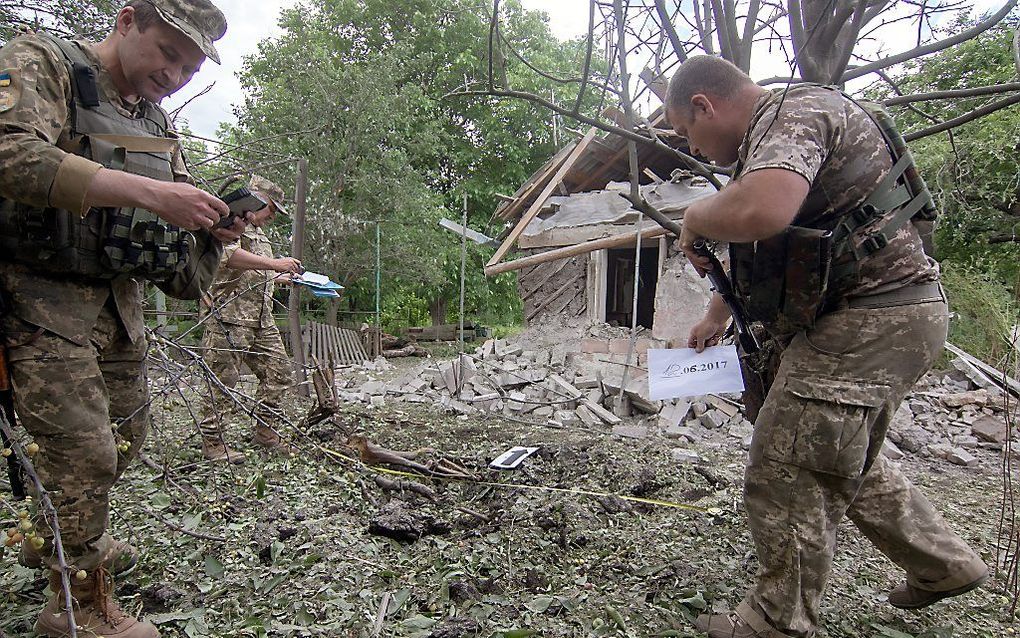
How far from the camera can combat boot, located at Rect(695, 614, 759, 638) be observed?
1.99 m

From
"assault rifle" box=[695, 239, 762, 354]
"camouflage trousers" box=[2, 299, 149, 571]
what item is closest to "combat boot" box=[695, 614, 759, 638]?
"assault rifle" box=[695, 239, 762, 354]

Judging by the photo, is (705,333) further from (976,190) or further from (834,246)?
(976,190)

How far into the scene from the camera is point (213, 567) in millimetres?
2514

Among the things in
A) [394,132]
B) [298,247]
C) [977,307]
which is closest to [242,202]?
[298,247]

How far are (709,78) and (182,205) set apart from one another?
1805 millimetres

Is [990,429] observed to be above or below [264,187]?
below

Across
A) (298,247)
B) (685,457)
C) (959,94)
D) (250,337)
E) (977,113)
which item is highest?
(959,94)

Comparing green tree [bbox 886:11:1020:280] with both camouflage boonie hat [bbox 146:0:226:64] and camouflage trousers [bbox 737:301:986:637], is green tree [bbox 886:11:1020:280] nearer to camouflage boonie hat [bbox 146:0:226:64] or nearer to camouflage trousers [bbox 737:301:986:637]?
camouflage trousers [bbox 737:301:986:637]

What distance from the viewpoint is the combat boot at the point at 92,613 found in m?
1.87

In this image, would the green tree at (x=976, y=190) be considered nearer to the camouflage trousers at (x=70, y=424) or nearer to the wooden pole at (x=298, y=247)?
the wooden pole at (x=298, y=247)

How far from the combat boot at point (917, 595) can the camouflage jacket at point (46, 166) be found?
3.20 meters

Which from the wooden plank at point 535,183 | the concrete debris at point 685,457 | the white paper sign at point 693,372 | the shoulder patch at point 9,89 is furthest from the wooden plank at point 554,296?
the shoulder patch at point 9,89

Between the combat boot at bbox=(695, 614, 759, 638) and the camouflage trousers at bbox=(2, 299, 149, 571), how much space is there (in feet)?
7.19

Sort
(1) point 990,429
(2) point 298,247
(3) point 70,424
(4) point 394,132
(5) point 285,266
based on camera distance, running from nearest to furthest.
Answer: (3) point 70,424 → (5) point 285,266 → (1) point 990,429 → (2) point 298,247 → (4) point 394,132
